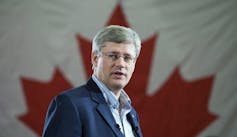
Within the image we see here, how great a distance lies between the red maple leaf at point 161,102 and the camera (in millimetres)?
2822

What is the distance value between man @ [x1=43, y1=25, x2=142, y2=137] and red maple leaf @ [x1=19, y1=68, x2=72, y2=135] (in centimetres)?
138

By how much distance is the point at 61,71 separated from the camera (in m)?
2.87

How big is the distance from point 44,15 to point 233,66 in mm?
1352

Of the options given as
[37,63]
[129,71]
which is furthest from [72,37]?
[129,71]

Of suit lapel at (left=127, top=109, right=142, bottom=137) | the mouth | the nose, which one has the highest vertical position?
the nose

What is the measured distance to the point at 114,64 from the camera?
1.47m

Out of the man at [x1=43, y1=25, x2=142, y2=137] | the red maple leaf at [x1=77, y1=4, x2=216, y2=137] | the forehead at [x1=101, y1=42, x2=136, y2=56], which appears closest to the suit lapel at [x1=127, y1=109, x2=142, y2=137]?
the man at [x1=43, y1=25, x2=142, y2=137]

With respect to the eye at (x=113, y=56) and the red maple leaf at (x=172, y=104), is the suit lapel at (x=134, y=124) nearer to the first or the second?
the eye at (x=113, y=56)

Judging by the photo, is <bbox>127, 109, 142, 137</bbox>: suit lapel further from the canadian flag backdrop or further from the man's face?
the canadian flag backdrop

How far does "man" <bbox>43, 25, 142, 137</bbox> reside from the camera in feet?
4.25

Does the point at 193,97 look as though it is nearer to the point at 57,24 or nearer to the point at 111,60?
the point at 57,24

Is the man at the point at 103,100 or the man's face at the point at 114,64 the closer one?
the man at the point at 103,100

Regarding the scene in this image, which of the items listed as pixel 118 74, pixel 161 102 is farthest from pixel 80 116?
pixel 161 102

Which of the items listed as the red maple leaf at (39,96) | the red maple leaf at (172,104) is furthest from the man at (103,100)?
the red maple leaf at (39,96)
